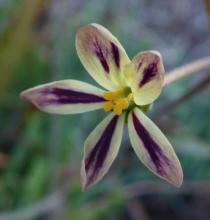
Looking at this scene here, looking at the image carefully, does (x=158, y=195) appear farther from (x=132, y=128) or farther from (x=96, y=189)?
(x=132, y=128)

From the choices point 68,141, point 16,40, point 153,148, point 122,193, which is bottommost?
point 122,193

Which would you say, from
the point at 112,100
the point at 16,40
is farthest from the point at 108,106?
the point at 16,40

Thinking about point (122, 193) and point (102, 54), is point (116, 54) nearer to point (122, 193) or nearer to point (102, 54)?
point (102, 54)

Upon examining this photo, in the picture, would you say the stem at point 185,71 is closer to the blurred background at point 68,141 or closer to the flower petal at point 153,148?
the flower petal at point 153,148

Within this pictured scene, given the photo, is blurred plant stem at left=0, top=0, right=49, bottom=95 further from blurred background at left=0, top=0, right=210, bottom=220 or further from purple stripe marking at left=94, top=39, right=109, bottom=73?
purple stripe marking at left=94, top=39, right=109, bottom=73

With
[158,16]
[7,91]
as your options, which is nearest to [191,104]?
[7,91]

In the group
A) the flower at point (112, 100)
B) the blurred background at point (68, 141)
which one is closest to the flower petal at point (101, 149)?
the flower at point (112, 100)
